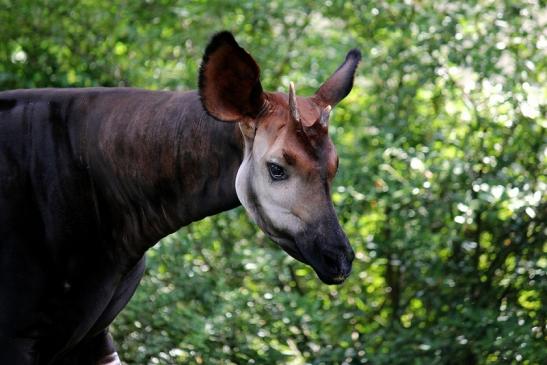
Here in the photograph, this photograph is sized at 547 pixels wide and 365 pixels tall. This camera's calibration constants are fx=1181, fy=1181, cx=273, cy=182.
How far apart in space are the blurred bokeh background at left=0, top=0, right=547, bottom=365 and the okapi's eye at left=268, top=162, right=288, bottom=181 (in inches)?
84.5

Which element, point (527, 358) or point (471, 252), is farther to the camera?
point (471, 252)

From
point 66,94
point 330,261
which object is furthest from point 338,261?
point 66,94

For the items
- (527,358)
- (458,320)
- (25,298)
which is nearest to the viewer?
(25,298)

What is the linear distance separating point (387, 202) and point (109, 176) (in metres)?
2.41

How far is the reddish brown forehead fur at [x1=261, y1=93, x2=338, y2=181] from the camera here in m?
3.03

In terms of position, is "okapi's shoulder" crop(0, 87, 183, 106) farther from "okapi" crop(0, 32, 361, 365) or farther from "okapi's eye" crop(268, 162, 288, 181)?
"okapi's eye" crop(268, 162, 288, 181)

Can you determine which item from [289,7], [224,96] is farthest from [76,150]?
[289,7]

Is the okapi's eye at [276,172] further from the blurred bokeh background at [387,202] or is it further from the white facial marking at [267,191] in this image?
the blurred bokeh background at [387,202]

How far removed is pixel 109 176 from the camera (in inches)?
135

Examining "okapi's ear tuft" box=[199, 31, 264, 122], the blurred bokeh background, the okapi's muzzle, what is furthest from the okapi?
the blurred bokeh background

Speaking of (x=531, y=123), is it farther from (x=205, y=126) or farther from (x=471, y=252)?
(x=205, y=126)

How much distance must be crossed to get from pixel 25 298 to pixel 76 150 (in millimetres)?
449

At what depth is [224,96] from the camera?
3148 mm

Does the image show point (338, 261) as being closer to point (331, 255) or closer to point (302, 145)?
point (331, 255)
